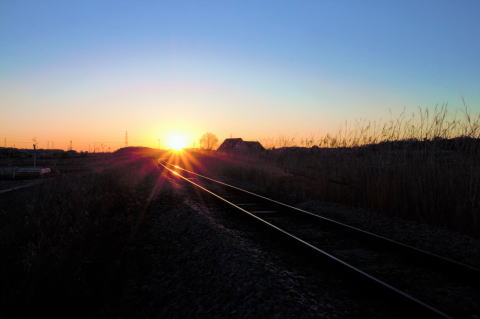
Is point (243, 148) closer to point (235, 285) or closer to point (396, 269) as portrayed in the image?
point (396, 269)

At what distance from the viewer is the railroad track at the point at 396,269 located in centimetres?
296

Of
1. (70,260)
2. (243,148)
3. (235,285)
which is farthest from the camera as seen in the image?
(243,148)

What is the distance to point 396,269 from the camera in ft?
13.0

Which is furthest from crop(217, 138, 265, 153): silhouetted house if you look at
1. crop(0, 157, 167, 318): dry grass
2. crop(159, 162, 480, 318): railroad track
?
crop(159, 162, 480, 318): railroad track

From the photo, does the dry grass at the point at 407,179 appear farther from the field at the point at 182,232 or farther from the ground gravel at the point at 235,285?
the ground gravel at the point at 235,285

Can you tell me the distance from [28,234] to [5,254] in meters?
0.71

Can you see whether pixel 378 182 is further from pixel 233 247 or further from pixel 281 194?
pixel 233 247

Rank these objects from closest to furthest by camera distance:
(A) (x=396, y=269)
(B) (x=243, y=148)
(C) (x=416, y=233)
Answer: (A) (x=396, y=269) → (C) (x=416, y=233) → (B) (x=243, y=148)

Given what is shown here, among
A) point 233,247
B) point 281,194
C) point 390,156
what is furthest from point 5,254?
point 390,156

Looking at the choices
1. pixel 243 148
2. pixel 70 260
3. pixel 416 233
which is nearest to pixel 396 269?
pixel 416 233

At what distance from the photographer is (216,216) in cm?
715

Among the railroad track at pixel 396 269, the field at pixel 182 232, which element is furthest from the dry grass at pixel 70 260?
the railroad track at pixel 396 269

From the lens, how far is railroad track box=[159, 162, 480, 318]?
2965mm

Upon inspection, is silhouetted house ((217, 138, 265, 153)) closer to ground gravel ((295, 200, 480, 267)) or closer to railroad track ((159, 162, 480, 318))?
ground gravel ((295, 200, 480, 267))
